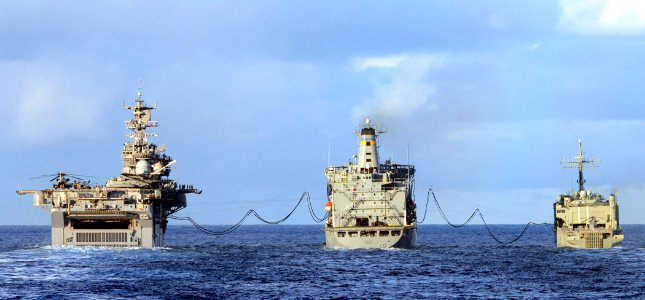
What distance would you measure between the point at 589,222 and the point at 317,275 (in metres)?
45.3

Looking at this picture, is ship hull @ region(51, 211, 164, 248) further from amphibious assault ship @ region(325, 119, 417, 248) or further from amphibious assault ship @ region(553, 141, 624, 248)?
amphibious assault ship @ region(553, 141, 624, 248)

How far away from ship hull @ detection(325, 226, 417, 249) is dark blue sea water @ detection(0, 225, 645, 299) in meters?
1.47

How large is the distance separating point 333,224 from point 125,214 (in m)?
21.5

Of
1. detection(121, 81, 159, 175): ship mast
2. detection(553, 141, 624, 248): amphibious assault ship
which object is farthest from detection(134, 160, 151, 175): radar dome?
detection(553, 141, 624, 248): amphibious assault ship

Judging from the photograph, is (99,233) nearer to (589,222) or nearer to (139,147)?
(139,147)

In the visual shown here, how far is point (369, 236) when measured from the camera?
102m

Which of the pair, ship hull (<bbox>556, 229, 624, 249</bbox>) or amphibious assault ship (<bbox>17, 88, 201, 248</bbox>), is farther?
ship hull (<bbox>556, 229, 624, 249</bbox>)

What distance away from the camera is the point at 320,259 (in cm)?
9331

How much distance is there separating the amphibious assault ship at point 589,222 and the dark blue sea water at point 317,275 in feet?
16.9

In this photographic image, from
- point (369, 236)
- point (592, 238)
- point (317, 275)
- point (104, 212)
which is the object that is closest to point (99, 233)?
point (104, 212)

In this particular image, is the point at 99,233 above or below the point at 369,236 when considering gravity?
above

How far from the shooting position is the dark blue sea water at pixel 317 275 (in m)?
61.2

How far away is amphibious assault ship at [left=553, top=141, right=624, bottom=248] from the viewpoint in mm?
108000

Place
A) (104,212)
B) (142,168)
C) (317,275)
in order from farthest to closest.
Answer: (142,168)
(104,212)
(317,275)
